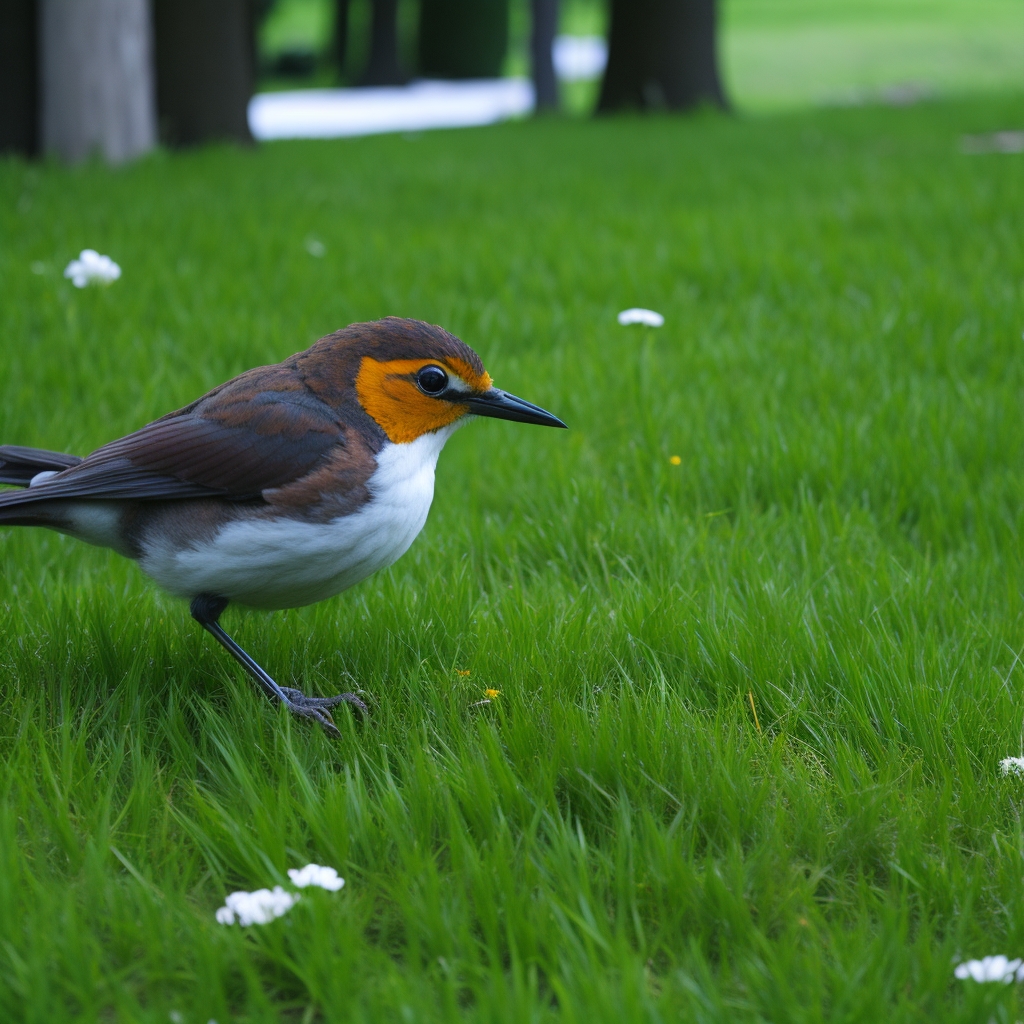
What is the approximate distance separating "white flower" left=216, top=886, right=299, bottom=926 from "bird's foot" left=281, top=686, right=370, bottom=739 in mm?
594

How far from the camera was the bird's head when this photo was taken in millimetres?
2381

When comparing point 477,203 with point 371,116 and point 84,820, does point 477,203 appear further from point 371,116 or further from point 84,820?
point 371,116

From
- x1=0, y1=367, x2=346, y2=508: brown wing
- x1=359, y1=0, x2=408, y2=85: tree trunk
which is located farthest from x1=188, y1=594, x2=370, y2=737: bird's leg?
x1=359, y1=0, x2=408, y2=85: tree trunk

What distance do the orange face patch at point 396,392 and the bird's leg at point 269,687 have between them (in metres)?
0.52

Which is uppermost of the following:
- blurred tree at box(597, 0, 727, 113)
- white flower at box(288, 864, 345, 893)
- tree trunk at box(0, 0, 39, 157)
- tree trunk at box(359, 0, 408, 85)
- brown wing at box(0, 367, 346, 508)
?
tree trunk at box(359, 0, 408, 85)

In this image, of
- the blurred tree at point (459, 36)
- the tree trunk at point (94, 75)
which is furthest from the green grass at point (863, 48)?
the tree trunk at point (94, 75)

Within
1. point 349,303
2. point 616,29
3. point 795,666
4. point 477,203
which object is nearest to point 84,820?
point 795,666

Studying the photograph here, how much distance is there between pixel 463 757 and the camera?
209cm

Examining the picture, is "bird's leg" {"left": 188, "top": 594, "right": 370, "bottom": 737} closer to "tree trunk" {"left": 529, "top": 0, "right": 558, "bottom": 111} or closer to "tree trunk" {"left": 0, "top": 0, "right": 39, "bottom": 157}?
"tree trunk" {"left": 0, "top": 0, "right": 39, "bottom": 157}

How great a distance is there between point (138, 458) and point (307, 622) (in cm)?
65

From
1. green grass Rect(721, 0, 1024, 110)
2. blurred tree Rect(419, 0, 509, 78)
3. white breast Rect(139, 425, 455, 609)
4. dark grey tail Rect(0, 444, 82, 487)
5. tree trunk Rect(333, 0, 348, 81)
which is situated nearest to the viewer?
white breast Rect(139, 425, 455, 609)

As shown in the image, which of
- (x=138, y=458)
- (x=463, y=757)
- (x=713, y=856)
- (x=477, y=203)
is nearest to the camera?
(x=713, y=856)

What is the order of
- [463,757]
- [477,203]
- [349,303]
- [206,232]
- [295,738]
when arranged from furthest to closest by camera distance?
1. [477,203]
2. [206,232]
3. [349,303]
4. [295,738]
5. [463,757]

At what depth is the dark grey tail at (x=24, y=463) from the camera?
8.57 ft
